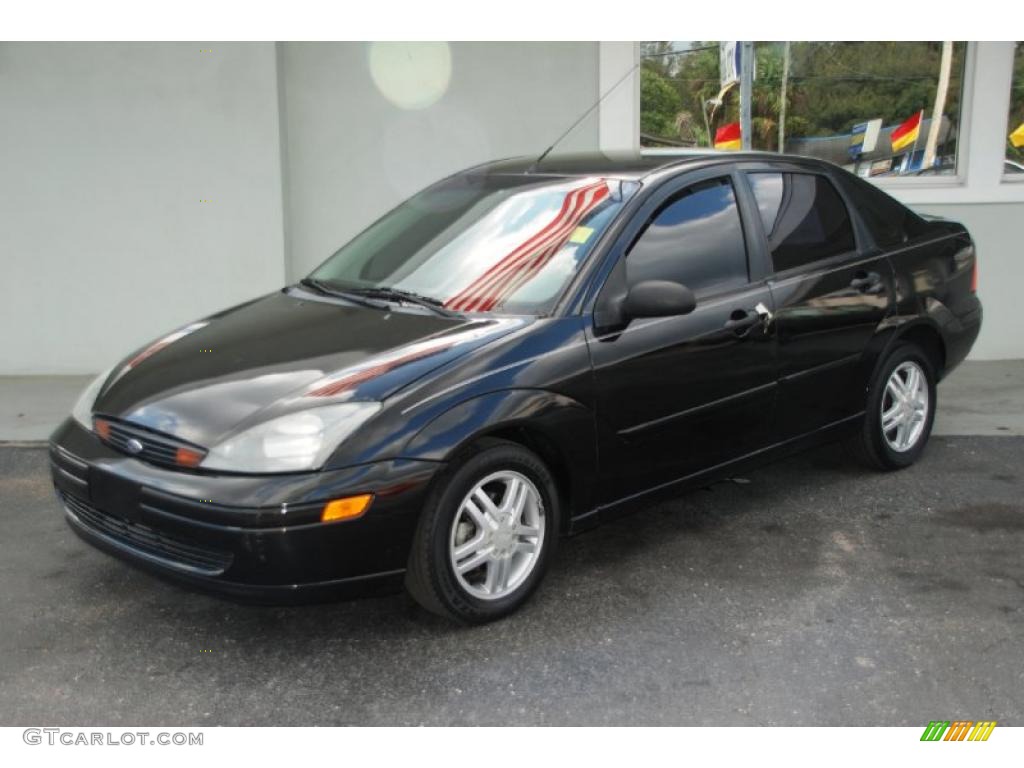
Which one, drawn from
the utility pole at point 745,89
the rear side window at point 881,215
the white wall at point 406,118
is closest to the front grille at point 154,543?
the rear side window at point 881,215

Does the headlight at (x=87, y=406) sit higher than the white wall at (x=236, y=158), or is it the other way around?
the white wall at (x=236, y=158)

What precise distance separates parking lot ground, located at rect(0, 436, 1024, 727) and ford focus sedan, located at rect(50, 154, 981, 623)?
0.97 feet

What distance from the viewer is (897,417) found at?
5309 millimetres

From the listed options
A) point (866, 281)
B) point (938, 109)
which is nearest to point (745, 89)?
point (938, 109)

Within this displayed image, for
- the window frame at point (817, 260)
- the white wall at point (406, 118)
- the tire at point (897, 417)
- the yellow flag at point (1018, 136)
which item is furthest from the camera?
the yellow flag at point (1018, 136)

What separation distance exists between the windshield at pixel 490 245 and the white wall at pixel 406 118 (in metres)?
3.13

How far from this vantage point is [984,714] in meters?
3.11

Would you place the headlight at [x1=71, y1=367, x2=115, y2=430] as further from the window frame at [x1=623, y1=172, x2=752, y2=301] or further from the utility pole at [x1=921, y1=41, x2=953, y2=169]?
the utility pole at [x1=921, y1=41, x2=953, y2=169]

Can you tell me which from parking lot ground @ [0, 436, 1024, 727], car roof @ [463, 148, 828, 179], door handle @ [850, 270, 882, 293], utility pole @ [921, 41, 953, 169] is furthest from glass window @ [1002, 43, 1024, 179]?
parking lot ground @ [0, 436, 1024, 727]

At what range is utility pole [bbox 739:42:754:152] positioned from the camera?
8.00 meters

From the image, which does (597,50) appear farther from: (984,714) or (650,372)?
(984,714)

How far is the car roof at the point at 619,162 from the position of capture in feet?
14.4

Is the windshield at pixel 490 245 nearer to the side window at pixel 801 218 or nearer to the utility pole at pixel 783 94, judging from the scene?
the side window at pixel 801 218

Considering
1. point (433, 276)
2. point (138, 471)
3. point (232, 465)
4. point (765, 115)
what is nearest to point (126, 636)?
point (138, 471)
